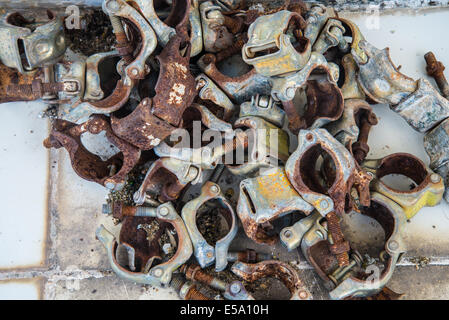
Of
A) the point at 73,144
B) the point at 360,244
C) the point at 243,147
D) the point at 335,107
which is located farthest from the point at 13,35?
the point at 360,244

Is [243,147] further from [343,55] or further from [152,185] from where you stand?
[343,55]

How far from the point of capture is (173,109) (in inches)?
61.2

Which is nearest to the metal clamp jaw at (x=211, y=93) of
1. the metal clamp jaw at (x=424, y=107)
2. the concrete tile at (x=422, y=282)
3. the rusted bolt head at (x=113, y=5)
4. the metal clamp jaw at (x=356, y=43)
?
the rusted bolt head at (x=113, y=5)

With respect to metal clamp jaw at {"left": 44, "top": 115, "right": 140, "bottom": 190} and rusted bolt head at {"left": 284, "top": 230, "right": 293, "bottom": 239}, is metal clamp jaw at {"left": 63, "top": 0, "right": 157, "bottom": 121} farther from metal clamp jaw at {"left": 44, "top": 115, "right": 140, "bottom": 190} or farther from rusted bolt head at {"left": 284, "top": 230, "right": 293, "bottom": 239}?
rusted bolt head at {"left": 284, "top": 230, "right": 293, "bottom": 239}

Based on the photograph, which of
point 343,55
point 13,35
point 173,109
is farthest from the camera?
point 343,55

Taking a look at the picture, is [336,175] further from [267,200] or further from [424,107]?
[424,107]

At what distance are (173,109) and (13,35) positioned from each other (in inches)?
24.8

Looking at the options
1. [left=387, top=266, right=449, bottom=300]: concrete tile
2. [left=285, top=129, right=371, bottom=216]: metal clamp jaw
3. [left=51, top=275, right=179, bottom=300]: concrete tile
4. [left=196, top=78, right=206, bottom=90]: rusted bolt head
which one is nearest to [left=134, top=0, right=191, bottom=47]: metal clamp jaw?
[left=196, top=78, right=206, bottom=90]: rusted bolt head

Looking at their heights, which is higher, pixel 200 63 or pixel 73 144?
pixel 200 63

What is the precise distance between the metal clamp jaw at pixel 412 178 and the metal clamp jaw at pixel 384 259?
3 centimetres

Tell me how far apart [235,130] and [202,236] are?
0.38 m

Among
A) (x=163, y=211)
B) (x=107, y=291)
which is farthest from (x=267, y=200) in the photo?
(x=107, y=291)

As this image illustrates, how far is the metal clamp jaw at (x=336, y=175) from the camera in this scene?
1.55 meters

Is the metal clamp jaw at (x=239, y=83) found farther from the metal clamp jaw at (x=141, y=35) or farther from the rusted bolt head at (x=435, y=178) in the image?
the rusted bolt head at (x=435, y=178)
